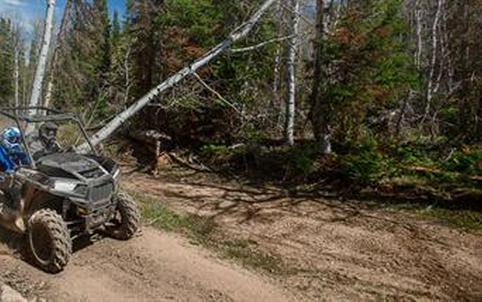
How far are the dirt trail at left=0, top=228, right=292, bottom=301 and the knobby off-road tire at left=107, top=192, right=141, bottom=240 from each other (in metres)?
0.14

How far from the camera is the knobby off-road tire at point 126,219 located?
287 inches

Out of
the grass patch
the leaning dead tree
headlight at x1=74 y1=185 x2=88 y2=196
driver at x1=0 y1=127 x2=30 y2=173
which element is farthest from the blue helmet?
the leaning dead tree

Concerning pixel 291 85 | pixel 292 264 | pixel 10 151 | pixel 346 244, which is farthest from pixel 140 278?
pixel 291 85

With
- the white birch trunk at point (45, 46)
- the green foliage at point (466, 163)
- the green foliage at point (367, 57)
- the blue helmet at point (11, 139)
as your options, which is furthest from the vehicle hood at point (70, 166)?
the green foliage at point (466, 163)

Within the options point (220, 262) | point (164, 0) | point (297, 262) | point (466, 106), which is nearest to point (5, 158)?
point (220, 262)

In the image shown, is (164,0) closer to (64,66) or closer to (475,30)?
(64,66)

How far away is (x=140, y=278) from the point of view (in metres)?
6.29

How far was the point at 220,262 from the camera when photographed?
275 inches

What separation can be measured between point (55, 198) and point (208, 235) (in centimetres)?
273

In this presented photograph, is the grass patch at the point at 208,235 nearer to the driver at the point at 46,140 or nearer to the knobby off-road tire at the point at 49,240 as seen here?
the driver at the point at 46,140

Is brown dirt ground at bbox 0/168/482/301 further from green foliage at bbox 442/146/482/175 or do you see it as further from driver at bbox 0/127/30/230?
green foliage at bbox 442/146/482/175

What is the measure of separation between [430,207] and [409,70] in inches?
152

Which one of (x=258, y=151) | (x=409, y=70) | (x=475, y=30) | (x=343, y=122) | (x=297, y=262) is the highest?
(x=475, y=30)

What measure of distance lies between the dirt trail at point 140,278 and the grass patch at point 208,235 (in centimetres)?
40
